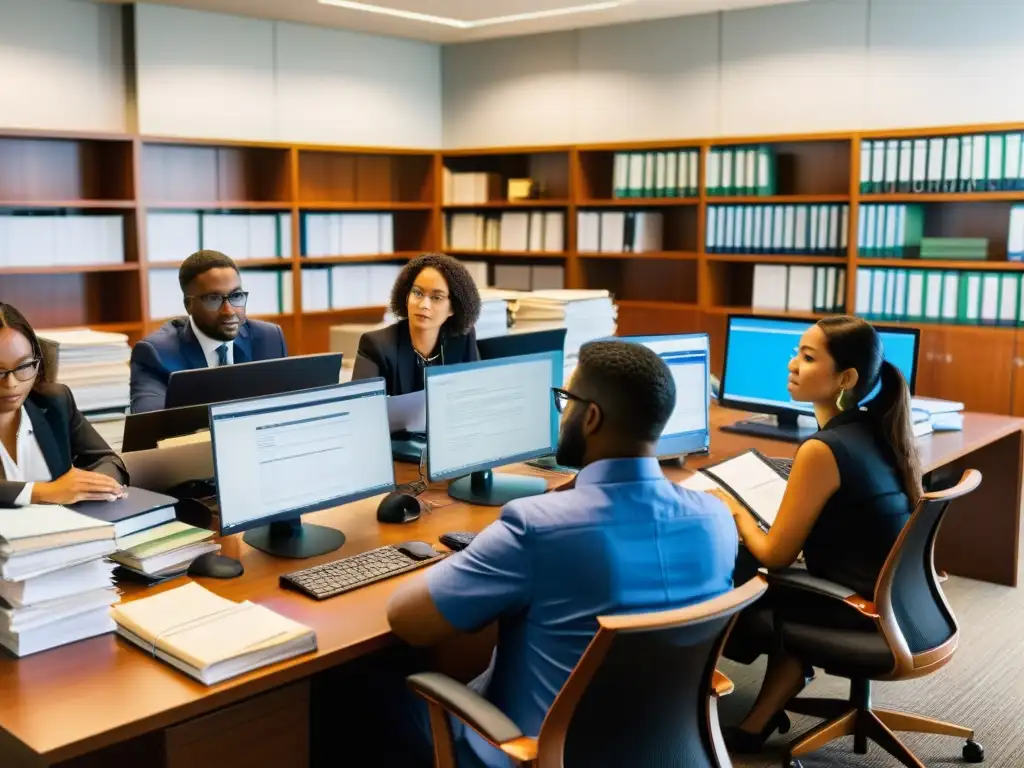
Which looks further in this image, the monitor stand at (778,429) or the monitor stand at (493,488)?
the monitor stand at (778,429)

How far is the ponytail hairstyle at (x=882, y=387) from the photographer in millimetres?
2598

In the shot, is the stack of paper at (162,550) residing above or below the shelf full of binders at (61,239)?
below

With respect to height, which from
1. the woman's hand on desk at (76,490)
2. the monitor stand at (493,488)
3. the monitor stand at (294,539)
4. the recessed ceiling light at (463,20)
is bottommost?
the monitor stand at (294,539)

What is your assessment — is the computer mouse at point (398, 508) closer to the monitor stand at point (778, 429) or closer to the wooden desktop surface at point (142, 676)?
the wooden desktop surface at point (142, 676)

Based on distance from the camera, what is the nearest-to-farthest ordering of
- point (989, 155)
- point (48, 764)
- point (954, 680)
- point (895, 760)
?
point (48, 764) → point (895, 760) → point (954, 680) → point (989, 155)

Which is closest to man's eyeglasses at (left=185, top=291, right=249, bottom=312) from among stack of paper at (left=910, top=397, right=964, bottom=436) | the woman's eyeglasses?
the woman's eyeglasses

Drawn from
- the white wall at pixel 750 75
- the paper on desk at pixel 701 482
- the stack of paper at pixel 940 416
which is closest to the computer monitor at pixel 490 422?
the paper on desk at pixel 701 482

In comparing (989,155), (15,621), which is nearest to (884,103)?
(989,155)

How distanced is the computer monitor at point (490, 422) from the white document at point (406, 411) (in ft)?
0.56

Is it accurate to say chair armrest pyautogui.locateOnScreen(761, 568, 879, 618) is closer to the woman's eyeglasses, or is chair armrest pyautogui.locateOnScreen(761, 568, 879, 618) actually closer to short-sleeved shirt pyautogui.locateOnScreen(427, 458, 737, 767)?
short-sleeved shirt pyautogui.locateOnScreen(427, 458, 737, 767)

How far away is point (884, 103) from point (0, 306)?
4.37m

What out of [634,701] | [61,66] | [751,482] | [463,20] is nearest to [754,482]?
[751,482]

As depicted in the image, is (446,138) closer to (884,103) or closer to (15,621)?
(884,103)

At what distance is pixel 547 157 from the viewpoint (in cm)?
662
